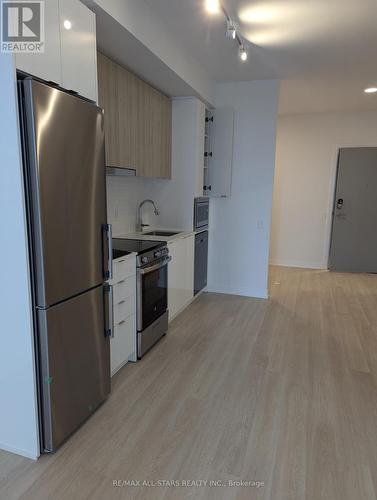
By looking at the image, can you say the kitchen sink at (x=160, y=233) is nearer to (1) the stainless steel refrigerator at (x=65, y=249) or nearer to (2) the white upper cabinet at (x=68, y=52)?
(1) the stainless steel refrigerator at (x=65, y=249)

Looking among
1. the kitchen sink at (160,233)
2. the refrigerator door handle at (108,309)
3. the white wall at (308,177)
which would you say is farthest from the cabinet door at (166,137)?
the white wall at (308,177)

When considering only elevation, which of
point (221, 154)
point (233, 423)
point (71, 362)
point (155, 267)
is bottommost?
point (233, 423)

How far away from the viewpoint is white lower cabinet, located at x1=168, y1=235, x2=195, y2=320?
3406 millimetres

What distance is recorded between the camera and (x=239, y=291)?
459 centimetres

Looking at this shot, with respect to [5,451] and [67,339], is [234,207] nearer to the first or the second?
[67,339]

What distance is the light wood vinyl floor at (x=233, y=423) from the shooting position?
1.63 meters

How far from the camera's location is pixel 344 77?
3.94 m

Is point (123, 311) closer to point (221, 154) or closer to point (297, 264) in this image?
point (221, 154)

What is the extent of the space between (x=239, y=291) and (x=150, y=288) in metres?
2.02

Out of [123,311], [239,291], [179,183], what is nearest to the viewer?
[123,311]

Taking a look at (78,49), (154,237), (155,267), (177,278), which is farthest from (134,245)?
(78,49)

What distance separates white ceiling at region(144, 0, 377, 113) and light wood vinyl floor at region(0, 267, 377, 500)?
108 inches

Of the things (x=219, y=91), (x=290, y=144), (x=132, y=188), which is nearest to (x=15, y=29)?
(x=132, y=188)

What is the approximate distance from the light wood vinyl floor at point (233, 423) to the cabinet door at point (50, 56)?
1.96 m
